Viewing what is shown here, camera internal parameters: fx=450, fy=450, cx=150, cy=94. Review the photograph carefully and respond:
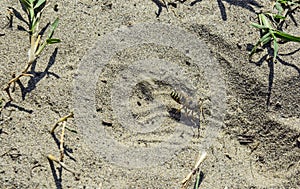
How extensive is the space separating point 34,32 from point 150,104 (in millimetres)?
613

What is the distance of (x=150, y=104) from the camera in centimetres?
204

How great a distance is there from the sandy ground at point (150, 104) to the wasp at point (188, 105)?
2cm

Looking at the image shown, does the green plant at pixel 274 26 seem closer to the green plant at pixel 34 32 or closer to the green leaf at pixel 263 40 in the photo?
the green leaf at pixel 263 40

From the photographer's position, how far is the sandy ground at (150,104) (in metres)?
1.95

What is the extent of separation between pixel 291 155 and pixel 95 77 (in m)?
0.96

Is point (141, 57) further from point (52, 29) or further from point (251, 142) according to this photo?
point (251, 142)

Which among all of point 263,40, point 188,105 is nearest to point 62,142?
point 188,105

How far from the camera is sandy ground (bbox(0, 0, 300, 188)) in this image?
6.38ft

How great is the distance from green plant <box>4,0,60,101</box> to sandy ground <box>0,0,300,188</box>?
28 millimetres

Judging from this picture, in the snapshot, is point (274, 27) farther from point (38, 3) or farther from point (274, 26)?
point (38, 3)

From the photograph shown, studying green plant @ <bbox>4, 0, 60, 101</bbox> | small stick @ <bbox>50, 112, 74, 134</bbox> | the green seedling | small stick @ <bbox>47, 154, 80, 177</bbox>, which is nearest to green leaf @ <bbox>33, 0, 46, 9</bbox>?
green plant @ <bbox>4, 0, 60, 101</bbox>

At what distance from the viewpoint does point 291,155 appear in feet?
6.75

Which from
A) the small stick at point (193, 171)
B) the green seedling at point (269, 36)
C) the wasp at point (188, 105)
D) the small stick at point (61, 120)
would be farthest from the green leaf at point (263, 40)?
the small stick at point (61, 120)

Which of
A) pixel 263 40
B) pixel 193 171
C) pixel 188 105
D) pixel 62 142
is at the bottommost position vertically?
pixel 193 171
